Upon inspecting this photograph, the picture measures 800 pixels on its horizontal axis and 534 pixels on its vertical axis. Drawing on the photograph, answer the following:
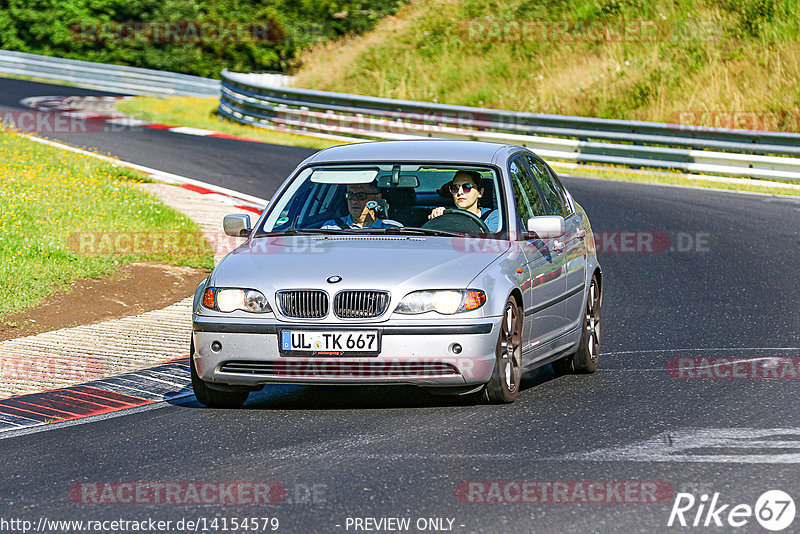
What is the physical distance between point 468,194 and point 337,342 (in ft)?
5.83

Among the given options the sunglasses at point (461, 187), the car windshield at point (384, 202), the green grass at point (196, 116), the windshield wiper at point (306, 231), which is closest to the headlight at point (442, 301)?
the car windshield at point (384, 202)

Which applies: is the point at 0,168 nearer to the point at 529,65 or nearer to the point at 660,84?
the point at 660,84

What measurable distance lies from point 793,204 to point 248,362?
1350 cm

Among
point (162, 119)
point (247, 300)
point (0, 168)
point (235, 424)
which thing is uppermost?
point (247, 300)

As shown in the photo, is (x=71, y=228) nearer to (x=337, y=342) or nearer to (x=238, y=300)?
(x=238, y=300)

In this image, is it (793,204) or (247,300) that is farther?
(793,204)

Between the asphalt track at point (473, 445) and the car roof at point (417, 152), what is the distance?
1.54 m

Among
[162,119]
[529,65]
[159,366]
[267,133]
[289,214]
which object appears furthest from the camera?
[529,65]

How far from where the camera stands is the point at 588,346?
29.3ft

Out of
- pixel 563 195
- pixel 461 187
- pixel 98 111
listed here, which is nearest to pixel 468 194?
pixel 461 187

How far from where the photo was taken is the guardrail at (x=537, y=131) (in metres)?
22.1

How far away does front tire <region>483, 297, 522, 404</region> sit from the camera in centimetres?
743

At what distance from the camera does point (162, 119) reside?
31.0m

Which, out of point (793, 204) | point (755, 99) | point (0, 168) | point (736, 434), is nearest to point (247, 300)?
point (736, 434)
